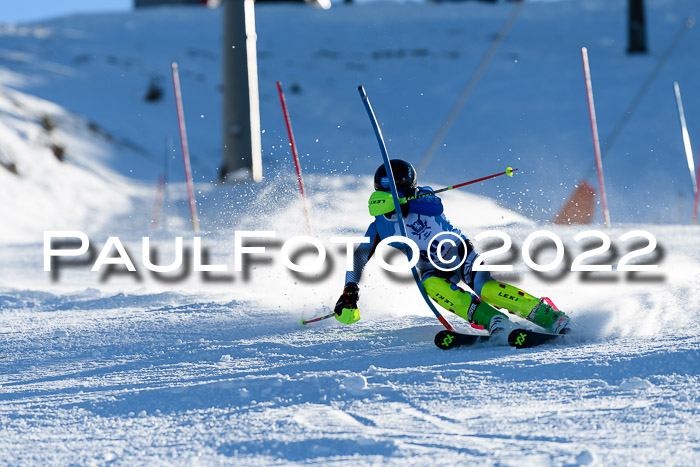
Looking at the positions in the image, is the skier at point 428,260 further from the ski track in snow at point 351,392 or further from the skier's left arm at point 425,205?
the ski track in snow at point 351,392

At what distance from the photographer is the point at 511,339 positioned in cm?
415

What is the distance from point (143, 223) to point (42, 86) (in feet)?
23.7

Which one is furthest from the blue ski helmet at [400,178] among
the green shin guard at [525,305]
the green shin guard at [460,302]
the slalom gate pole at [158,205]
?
the slalom gate pole at [158,205]

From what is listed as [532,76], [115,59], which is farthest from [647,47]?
[115,59]

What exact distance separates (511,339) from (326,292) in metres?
2.07

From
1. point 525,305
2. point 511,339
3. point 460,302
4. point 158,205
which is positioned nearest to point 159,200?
point 158,205

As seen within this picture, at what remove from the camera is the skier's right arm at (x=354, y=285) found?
4.78 m

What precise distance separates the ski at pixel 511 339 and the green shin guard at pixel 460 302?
0.17m

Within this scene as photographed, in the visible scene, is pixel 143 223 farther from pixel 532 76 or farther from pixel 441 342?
pixel 532 76

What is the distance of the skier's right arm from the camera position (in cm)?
478

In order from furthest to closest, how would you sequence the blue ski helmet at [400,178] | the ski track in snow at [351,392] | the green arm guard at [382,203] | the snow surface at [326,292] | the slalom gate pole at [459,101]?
the slalom gate pole at [459,101] → the blue ski helmet at [400,178] → the green arm guard at [382,203] → the snow surface at [326,292] → the ski track in snow at [351,392]

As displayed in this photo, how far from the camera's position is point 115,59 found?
70.1 ft

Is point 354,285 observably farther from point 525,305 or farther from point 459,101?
point 459,101

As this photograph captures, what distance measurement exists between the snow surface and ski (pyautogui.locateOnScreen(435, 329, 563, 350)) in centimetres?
7
